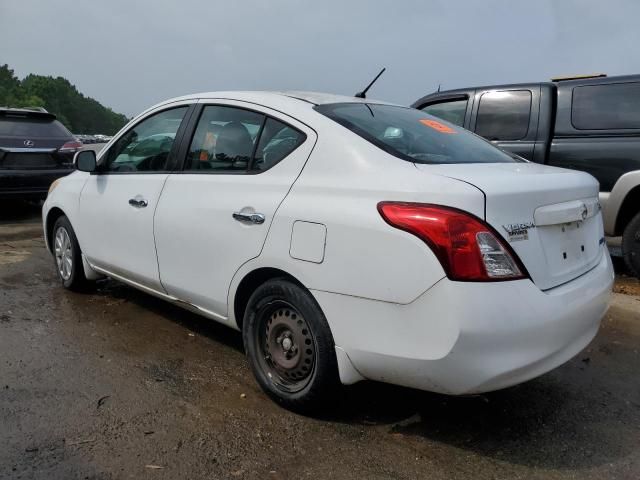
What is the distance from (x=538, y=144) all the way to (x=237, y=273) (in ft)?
13.4

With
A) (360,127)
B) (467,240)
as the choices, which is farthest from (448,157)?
(467,240)

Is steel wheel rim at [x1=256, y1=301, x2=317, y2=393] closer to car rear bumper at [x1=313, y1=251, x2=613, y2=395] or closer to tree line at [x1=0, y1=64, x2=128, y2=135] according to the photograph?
car rear bumper at [x1=313, y1=251, x2=613, y2=395]

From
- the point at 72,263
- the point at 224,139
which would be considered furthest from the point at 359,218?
the point at 72,263

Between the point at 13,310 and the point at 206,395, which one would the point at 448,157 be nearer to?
the point at 206,395

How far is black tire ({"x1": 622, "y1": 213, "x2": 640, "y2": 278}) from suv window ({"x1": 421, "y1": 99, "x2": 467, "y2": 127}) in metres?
2.01

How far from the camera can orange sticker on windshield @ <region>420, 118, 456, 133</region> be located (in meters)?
3.41

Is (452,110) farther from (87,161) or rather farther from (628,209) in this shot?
(87,161)

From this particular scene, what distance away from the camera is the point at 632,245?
5.61 m

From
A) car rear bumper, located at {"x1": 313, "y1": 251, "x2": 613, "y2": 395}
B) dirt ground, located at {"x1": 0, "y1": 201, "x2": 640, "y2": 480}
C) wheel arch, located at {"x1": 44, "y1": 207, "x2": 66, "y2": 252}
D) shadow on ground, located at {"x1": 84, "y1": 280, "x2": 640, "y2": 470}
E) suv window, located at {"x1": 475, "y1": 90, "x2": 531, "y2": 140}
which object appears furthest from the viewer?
suv window, located at {"x1": 475, "y1": 90, "x2": 531, "y2": 140}

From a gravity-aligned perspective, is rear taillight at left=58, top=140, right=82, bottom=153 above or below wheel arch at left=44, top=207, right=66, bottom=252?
above

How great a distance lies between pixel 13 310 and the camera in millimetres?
4520

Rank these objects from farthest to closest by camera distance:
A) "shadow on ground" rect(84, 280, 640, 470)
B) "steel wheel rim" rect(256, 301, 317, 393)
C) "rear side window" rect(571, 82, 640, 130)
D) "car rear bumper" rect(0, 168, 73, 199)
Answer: "car rear bumper" rect(0, 168, 73, 199), "rear side window" rect(571, 82, 640, 130), "steel wheel rim" rect(256, 301, 317, 393), "shadow on ground" rect(84, 280, 640, 470)

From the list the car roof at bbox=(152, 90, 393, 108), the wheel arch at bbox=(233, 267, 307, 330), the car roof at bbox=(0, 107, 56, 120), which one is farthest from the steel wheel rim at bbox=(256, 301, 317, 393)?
the car roof at bbox=(0, 107, 56, 120)

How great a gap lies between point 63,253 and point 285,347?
9.58 feet
